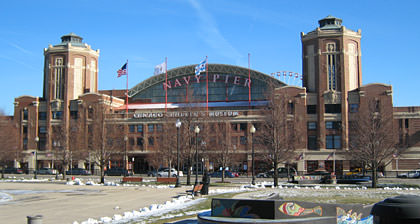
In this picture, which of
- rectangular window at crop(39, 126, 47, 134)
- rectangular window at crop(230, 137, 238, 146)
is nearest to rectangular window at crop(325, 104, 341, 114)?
rectangular window at crop(230, 137, 238, 146)

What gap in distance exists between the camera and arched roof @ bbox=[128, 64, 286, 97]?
92188 millimetres

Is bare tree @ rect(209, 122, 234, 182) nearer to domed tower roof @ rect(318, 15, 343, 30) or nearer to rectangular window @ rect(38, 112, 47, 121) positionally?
domed tower roof @ rect(318, 15, 343, 30)

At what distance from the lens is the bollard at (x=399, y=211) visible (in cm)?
631

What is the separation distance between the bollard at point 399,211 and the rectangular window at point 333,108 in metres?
73.4

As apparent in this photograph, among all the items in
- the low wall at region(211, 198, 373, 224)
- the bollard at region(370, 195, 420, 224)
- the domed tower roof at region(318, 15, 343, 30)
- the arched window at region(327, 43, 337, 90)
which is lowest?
the low wall at region(211, 198, 373, 224)

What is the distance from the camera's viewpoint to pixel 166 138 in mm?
56375

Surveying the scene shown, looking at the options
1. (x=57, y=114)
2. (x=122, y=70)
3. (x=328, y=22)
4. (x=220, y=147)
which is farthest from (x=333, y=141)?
(x=57, y=114)

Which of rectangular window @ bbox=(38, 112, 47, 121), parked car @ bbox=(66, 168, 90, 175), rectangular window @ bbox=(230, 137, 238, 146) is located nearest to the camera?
parked car @ bbox=(66, 168, 90, 175)

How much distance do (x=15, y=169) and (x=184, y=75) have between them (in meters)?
38.9

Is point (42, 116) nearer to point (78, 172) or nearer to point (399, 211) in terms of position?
point (78, 172)

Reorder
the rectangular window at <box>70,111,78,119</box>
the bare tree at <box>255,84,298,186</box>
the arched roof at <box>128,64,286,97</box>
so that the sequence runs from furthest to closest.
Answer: the arched roof at <box>128,64,286,97</box>
the rectangular window at <box>70,111,78,119</box>
the bare tree at <box>255,84,298,186</box>

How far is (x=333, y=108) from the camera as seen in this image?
77.8m

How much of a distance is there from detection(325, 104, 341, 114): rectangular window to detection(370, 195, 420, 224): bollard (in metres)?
73.4

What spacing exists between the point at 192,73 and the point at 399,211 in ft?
301
